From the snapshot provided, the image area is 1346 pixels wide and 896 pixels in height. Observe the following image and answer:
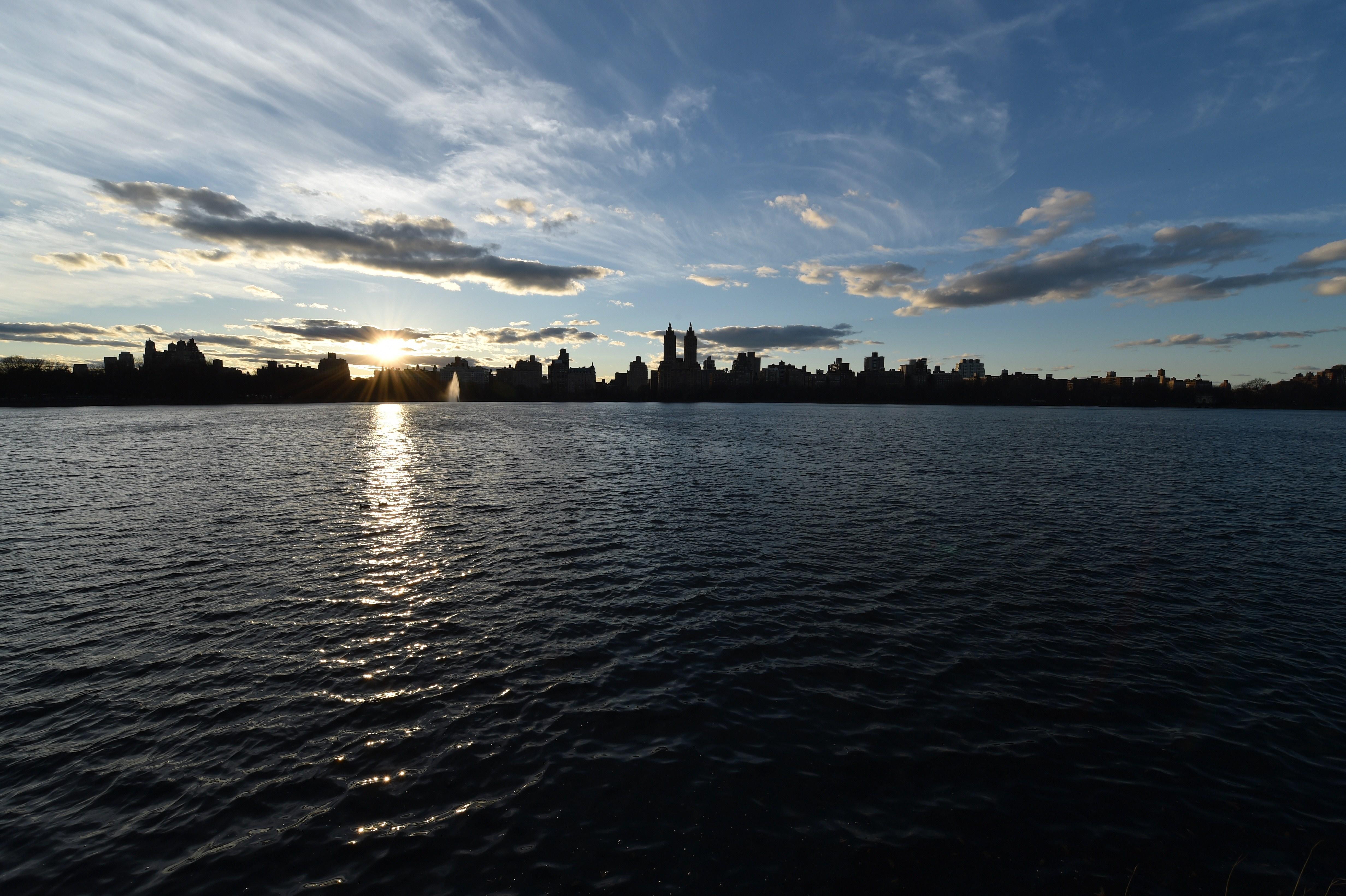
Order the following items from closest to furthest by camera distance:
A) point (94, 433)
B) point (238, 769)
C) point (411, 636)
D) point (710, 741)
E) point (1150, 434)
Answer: point (238, 769) → point (710, 741) → point (411, 636) → point (94, 433) → point (1150, 434)

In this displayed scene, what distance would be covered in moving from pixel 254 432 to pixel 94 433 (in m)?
25.4

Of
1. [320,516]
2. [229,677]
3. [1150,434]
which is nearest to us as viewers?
[229,677]

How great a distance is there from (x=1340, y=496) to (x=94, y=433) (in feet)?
584

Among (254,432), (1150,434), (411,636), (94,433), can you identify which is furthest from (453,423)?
(1150,434)

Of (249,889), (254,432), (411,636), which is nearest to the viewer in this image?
(249,889)

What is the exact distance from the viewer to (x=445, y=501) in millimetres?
45188

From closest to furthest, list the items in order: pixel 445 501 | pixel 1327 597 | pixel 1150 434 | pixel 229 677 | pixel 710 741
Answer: pixel 710 741 → pixel 229 677 → pixel 1327 597 → pixel 445 501 → pixel 1150 434

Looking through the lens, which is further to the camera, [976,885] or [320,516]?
[320,516]

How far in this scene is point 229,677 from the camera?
17.5 m

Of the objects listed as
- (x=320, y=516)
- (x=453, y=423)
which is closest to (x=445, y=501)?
(x=320, y=516)

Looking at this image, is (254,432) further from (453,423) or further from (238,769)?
(238,769)

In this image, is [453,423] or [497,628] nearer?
[497,628]

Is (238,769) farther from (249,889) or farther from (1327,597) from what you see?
(1327,597)

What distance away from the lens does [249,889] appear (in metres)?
10.3
